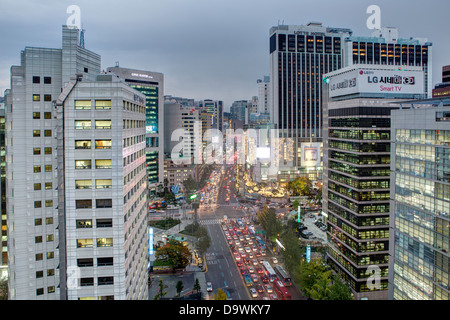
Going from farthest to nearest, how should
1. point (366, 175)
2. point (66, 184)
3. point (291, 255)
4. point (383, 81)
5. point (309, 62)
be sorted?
1. point (309, 62)
2. point (291, 255)
3. point (383, 81)
4. point (366, 175)
5. point (66, 184)

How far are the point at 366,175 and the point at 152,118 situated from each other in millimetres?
53067

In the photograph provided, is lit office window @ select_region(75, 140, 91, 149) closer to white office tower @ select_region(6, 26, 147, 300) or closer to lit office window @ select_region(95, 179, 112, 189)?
white office tower @ select_region(6, 26, 147, 300)

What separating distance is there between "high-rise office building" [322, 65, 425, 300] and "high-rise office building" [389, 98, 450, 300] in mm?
7132

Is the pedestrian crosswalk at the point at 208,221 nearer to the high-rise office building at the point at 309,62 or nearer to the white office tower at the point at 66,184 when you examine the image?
the high-rise office building at the point at 309,62

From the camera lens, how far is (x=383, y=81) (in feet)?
104

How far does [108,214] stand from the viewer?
55.7ft

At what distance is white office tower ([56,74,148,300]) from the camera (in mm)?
16734

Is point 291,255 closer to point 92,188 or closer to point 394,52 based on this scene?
point 92,188

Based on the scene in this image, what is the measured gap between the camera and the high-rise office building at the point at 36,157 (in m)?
18.8

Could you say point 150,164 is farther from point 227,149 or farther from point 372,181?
point 227,149

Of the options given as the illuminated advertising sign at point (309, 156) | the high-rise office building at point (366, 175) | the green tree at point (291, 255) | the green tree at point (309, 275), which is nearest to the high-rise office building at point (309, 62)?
the illuminated advertising sign at point (309, 156)

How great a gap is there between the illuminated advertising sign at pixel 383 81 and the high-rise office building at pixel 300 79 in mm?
45647

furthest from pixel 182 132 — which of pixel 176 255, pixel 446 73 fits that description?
pixel 446 73
